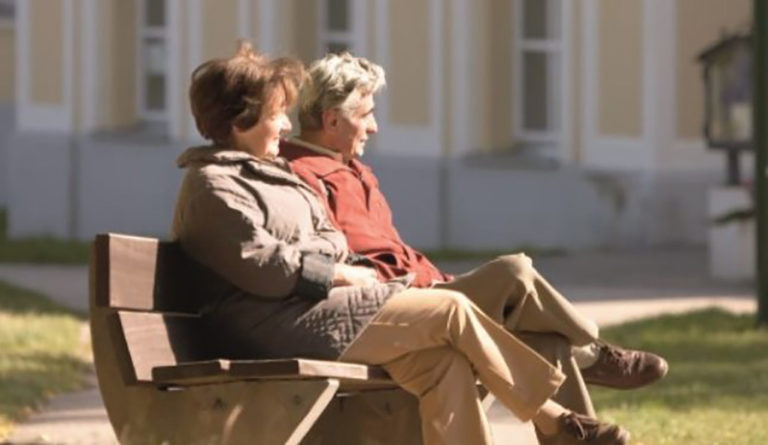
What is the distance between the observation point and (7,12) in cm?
3231

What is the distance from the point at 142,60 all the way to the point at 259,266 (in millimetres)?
17645

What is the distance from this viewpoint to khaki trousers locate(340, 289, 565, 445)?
25.8ft

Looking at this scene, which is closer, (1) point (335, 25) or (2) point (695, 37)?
(2) point (695, 37)

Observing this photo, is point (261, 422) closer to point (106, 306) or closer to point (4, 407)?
point (106, 306)

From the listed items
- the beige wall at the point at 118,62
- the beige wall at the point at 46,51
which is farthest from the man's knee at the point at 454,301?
the beige wall at the point at 46,51

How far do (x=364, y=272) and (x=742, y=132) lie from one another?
33.8ft

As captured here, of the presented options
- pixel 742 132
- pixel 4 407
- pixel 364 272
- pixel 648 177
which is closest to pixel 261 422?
pixel 364 272

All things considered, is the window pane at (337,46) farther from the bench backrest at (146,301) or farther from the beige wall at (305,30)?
the bench backrest at (146,301)

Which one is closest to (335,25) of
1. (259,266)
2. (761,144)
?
(761,144)

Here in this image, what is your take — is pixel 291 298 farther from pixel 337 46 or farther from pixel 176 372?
pixel 337 46

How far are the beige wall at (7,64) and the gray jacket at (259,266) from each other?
2319 centimetres

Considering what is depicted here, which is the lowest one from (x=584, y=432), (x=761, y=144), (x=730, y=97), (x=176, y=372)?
(x=584, y=432)

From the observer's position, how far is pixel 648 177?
2086 cm

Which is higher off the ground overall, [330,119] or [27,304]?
[330,119]
